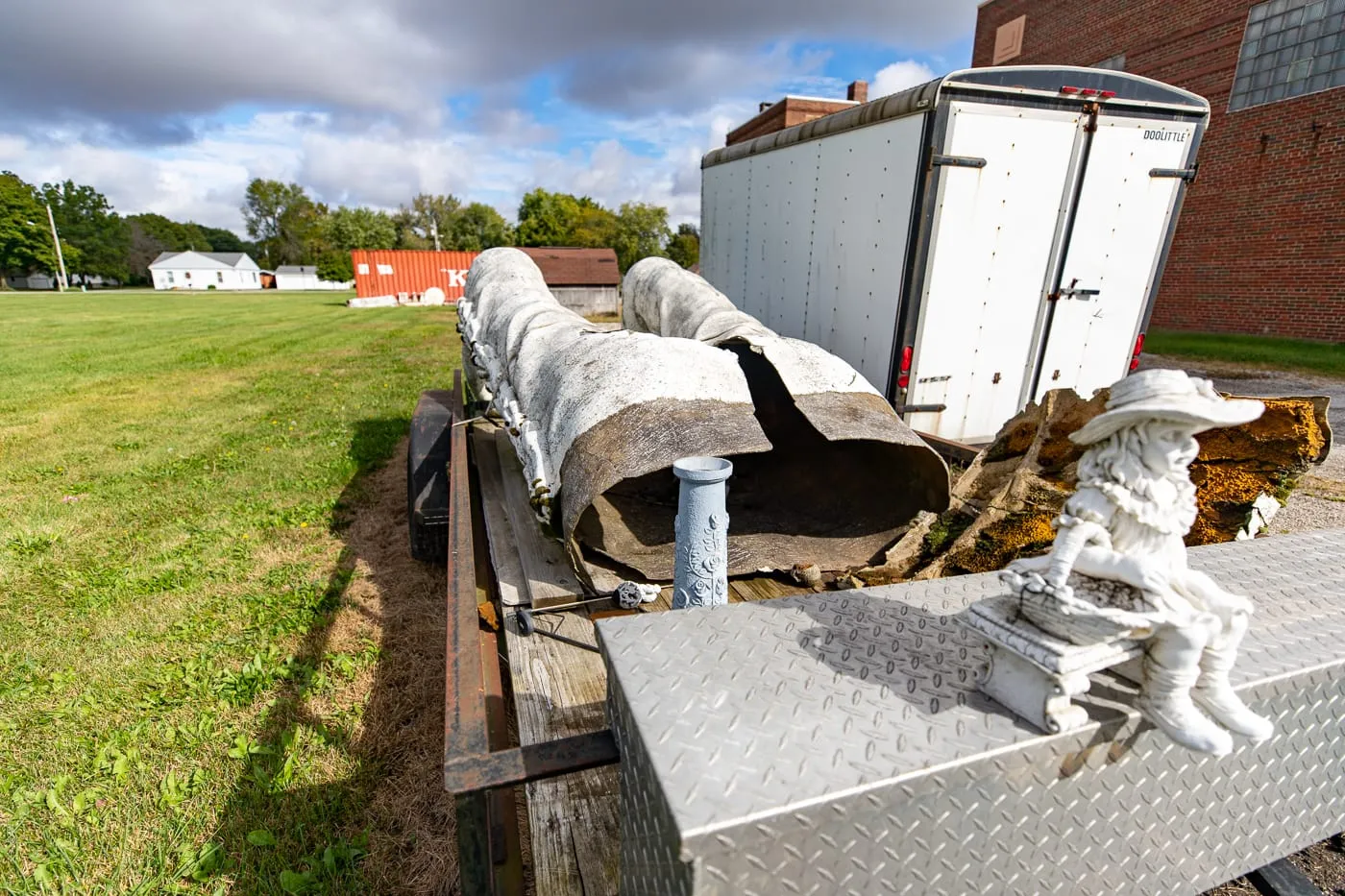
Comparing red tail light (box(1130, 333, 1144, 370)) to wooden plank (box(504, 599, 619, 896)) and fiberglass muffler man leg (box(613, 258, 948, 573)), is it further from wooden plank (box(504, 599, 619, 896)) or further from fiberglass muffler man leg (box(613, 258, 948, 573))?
wooden plank (box(504, 599, 619, 896))

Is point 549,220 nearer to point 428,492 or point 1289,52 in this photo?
point 1289,52

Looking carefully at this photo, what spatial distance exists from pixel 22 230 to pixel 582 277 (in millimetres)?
82037

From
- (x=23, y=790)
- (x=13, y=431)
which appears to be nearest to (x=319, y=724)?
(x=23, y=790)

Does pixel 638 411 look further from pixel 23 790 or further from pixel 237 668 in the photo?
pixel 23 790

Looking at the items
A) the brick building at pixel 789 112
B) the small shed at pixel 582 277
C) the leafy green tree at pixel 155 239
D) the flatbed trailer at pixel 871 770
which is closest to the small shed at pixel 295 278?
the leafy green tree at pixel 155 239

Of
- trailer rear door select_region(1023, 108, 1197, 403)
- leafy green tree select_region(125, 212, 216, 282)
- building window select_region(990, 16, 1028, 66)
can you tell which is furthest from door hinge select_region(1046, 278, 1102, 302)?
leafy green tree select_region(125, 212, 216, 282)

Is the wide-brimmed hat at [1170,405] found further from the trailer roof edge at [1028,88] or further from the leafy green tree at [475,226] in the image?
the leafy green tree at [475,226]

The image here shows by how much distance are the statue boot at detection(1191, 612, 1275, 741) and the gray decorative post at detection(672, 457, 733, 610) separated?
1.70 m

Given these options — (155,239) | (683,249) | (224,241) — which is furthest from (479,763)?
(224,241)

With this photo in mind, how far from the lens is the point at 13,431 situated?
9.09 meters

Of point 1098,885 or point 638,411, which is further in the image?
point 638,411

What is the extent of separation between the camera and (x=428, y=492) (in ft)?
16.6

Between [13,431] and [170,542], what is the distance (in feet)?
20.9

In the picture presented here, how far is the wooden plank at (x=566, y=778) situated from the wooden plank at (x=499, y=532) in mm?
280
